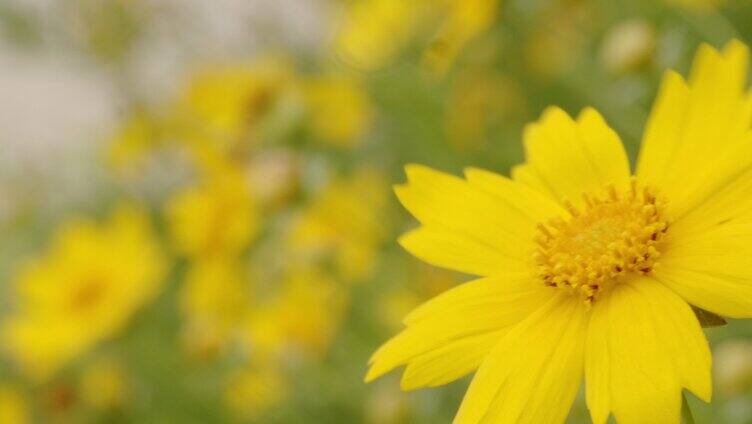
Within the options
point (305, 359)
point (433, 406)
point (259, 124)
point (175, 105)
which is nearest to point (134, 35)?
point (175, 105)

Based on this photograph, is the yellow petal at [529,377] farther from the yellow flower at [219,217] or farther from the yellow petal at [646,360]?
the yellow flower at [219,217]

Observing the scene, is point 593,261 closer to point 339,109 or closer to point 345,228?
point 345,228

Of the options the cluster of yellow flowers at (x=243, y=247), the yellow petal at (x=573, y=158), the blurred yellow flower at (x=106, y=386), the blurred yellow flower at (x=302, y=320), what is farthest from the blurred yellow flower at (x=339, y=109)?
the yellow petal at (x=573, y=158)

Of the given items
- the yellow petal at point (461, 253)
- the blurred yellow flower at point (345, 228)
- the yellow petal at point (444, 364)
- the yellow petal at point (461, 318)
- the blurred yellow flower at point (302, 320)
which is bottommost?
the yellow petal at point (444, 364)

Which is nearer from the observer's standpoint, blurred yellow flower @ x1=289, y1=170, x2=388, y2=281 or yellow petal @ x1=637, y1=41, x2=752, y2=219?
yellow petal @ x1=637, y1=41, x2=752, y2=219

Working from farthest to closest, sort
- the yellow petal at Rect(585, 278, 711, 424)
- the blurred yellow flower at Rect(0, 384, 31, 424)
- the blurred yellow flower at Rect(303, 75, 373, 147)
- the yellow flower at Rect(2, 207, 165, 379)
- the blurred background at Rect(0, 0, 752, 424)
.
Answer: the blurred yellow flower at Rect(0, 384, 31, 424), the yellow flower at Rect(2, 207, 165, 379), the blurred yellow flower at Rect(303, 75, 373, 147), the blurred background at Rect(0, 0, 752, 424), the yellow petal at Rect(585, 278, 711, 424)

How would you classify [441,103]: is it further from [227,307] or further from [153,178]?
[153,178]

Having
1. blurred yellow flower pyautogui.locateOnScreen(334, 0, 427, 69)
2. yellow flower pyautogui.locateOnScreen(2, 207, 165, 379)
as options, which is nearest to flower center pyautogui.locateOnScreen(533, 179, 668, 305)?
yellow flower pyautogui.locateOnScreen(2, 207, 165, 379)

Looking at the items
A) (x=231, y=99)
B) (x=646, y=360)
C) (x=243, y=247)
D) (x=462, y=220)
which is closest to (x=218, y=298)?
(x=243, y=247)

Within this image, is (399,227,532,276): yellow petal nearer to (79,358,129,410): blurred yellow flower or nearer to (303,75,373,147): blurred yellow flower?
(303,75,373,147): blurred yellow flower
